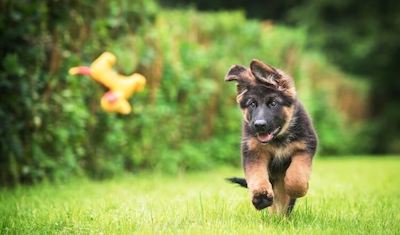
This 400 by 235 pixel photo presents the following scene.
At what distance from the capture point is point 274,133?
17.5 feet

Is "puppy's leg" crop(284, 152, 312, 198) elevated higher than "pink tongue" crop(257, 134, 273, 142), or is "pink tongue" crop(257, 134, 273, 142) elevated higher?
"pink tongue" crop(257, 134, 273, 142)

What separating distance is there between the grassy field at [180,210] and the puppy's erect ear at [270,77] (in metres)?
1.02

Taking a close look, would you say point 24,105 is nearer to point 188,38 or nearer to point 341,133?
point 188,38

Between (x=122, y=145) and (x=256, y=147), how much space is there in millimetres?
4389

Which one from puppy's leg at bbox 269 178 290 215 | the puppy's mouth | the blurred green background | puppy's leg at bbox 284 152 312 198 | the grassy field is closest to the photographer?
the grassy field

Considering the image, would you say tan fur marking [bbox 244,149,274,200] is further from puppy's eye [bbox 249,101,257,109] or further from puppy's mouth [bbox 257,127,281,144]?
puppy's eye [bbox 249,101,257,109]

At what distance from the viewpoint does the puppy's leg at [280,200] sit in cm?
561

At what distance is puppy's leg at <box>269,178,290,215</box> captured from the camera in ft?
18.4

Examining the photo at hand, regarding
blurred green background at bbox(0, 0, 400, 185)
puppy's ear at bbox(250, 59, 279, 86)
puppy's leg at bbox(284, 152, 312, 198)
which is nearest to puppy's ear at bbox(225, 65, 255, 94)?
puppy's ear at bbox(250, 59, 279, 86)

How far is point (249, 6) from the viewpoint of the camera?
2591 centimetres

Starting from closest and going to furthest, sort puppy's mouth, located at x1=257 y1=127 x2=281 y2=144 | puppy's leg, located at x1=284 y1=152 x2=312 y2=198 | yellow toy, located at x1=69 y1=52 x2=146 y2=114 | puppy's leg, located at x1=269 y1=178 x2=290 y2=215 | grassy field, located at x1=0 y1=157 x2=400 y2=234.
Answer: grassy field, located at x1=0 y1=157 x2=400 y2=234, puppy's leg, located at x1=284 y1=152 x2=312 y2=198, puppy's mouth, located at x1=257 y1=127 x2=281 y2=144, puppy's leg, located at x1=269 y1=178 x2=290 y2=215, yellow toy, located at x1=69 y1=52 x2=146 y2=114

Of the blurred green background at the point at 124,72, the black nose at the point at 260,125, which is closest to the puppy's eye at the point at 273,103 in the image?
the black nose at the point at 260,125

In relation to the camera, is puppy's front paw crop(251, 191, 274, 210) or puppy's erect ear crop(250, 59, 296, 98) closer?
puppy's front paw crop(251, 191, 274, 210)

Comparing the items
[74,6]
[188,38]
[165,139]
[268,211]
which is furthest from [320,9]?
[268,211]
